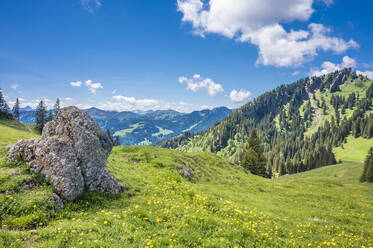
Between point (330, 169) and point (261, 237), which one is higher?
point (261, 237)

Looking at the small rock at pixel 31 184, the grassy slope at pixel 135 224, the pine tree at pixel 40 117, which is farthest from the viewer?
the pine tree at pixel 40 117

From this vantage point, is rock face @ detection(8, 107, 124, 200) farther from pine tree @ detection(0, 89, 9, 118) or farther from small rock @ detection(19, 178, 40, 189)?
pine tree @ detection(0, 89, 9, 118)

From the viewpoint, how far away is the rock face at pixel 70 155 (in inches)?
438

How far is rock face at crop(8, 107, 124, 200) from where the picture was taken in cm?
1112

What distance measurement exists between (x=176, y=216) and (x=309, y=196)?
27.0 m

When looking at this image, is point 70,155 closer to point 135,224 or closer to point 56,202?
point 56,202

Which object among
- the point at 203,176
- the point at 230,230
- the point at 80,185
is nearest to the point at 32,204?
the point at 80,185

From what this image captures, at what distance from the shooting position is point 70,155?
1210 cm

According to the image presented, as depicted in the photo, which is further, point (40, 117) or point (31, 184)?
point (40, 117)

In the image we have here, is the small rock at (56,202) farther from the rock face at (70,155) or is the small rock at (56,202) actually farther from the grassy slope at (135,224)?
the rock face at (70,155)

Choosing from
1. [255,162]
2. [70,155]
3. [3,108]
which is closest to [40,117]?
[3,108]

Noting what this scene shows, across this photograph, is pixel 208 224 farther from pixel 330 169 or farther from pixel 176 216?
pixel 330 169

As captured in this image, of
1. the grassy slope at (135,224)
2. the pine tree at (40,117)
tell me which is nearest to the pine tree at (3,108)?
the pine tree at (40,117)

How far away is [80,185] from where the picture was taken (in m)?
11.5
